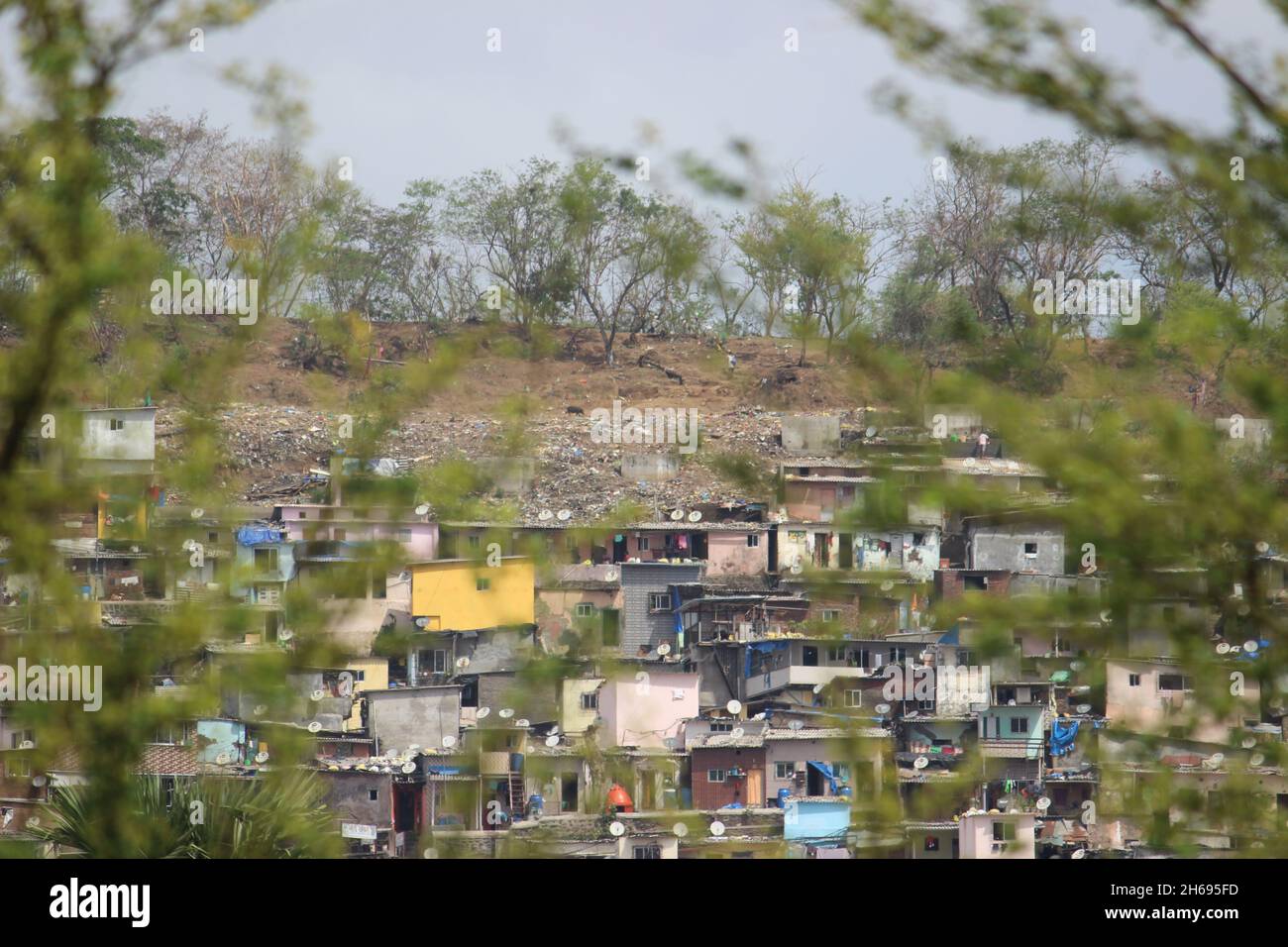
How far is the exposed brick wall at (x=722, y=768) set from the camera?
1284 centimetres

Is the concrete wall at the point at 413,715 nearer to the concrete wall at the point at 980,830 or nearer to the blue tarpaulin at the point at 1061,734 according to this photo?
the concrete wall at the point at 980,830

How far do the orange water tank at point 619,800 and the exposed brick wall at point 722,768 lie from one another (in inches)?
27.7

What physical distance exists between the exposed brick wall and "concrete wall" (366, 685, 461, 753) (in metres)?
2.62

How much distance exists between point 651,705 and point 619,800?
2.27 m

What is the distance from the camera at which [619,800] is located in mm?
12062

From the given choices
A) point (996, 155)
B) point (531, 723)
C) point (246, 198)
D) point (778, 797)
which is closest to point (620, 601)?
point (531, 723)

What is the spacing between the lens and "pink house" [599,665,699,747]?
14.1 meters

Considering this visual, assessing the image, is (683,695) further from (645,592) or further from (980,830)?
(980,830)

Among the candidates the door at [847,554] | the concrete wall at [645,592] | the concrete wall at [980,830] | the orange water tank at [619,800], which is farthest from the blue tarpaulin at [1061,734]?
the door at [847,554]

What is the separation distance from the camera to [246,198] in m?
17.7

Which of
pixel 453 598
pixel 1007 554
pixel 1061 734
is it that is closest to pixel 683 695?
pixel 453 598

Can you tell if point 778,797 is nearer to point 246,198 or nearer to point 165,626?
point 246,198

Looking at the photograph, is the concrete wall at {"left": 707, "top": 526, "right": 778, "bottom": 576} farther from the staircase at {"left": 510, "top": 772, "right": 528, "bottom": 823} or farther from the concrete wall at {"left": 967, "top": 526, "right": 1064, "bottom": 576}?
the staircase at {"left": 510, "top": 772, "right": 528, "bottom": 823}

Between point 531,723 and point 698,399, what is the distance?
7.32 metres
